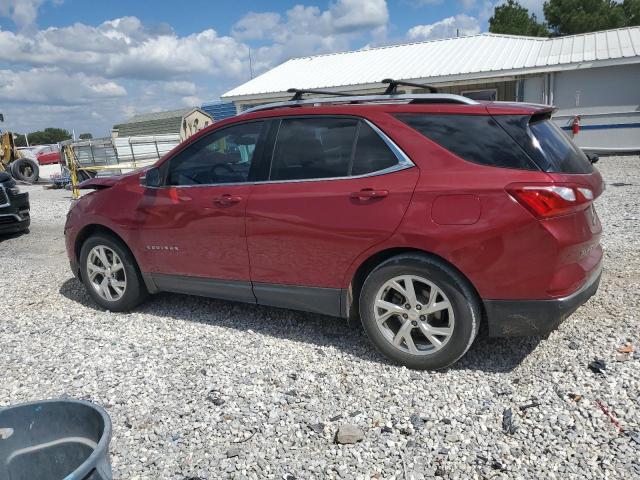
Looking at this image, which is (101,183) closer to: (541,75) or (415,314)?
(415,314)

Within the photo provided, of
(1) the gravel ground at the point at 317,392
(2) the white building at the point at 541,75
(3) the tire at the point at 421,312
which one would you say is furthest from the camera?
(2) the white building at the point at 541,75

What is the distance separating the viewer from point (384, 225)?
135 inches

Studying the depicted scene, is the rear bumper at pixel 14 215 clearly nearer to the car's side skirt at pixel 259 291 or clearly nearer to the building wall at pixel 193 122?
the car's side skirt at pixel 259 291

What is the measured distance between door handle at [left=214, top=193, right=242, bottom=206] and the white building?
38.0 feet

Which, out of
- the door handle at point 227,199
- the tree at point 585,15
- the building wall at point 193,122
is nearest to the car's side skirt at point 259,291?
the door handle at point 227,199

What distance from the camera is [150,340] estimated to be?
14.2 ft

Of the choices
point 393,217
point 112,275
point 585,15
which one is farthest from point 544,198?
point 585,15

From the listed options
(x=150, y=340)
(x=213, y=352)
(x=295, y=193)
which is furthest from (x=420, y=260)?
(x=150, y=340)

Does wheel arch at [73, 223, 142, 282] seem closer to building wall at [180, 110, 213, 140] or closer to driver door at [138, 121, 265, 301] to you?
driver door at [138, 121, 265, 301]

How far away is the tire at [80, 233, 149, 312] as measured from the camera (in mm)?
4836

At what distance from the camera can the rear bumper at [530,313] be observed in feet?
10.4

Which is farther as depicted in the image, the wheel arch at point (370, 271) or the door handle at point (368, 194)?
the door handle at point (368, 194)

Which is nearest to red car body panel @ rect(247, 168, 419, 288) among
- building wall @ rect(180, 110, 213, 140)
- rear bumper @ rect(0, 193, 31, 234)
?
rear bumper @ rect(0, 193, 31, 234)

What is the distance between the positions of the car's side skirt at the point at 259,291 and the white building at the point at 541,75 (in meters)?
→ 11.7
